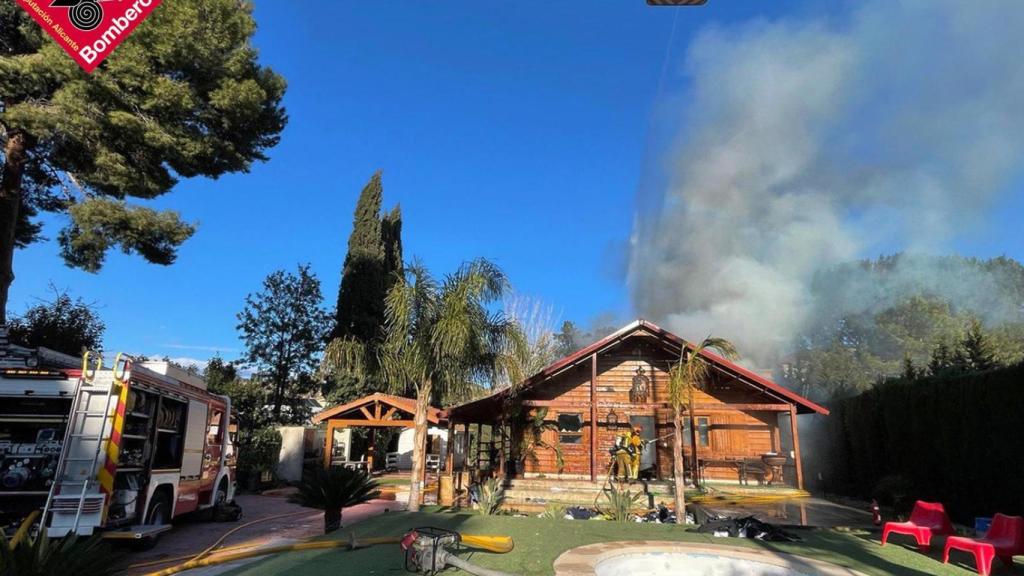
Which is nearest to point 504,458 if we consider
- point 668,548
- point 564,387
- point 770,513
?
point 564,387

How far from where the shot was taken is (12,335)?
652 inches

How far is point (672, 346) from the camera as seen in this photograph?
17.5 meters

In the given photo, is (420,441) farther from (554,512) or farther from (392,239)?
(392,239)

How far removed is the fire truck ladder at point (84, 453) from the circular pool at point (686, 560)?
22.0 ft

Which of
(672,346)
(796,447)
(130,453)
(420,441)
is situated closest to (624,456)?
(672,346)

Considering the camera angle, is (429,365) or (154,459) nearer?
(154,459)

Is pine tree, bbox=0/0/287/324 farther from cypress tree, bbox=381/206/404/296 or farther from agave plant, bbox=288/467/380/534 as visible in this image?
cypress tree, bbox=381/206/404/296

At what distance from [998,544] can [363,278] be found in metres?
27.1

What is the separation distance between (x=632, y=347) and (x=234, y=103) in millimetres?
13432

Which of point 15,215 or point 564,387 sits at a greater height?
point 15,215

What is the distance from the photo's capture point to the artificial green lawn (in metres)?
7.23

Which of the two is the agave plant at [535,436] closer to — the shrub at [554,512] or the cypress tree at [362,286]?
the shrub at [554,512]

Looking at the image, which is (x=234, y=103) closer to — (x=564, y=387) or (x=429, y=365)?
(x=429, y=365)

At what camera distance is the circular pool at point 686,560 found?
7773mm
